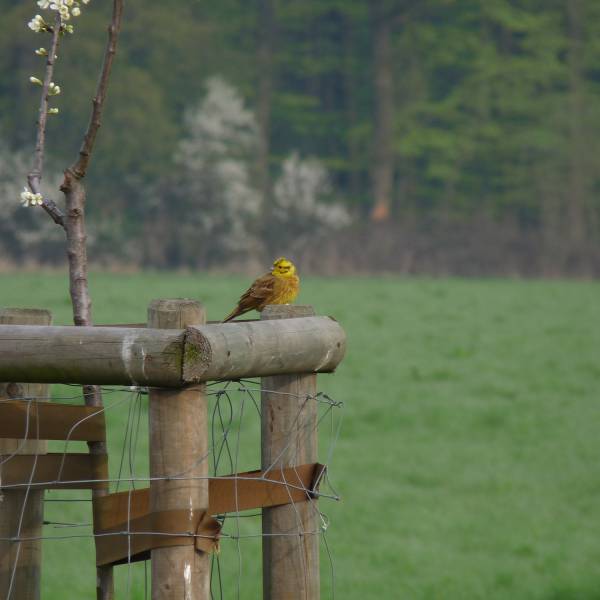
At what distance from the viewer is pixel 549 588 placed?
7.07 meters

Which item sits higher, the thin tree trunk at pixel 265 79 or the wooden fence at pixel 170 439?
the thin tree trunk at pixel 265 79

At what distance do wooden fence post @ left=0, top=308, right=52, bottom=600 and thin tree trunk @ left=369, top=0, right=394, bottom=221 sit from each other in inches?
2026

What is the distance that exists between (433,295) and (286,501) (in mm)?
22911

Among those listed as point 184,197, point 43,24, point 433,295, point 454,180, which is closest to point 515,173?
point 454,180

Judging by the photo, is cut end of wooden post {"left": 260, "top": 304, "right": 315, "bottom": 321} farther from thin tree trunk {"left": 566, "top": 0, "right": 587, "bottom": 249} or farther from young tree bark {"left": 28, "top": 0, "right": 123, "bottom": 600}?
thin tree trunk {"left": 566, "top": 0, "right": 587, "bottom": 249}

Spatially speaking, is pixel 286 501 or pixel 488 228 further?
pixel 488 228

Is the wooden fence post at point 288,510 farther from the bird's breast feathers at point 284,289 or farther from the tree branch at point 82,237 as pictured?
the bird's breast feathers at point 284,289

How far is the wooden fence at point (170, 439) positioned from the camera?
285cm

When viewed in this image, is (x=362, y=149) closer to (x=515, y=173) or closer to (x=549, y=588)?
(x=515, y=173)

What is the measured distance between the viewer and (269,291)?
225 inches

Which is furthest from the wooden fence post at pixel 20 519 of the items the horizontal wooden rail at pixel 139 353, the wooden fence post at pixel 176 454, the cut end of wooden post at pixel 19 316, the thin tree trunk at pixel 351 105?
the thin tree trunk at pixel 351 105

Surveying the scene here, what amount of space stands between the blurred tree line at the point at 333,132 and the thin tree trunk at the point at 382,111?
87mm

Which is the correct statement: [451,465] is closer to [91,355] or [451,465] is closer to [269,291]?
[269,291]

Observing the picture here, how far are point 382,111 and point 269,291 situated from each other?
165 feet
